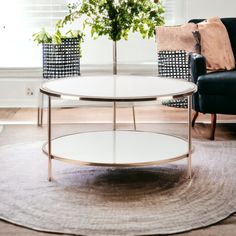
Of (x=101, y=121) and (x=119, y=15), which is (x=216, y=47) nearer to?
(x=119, y=15)

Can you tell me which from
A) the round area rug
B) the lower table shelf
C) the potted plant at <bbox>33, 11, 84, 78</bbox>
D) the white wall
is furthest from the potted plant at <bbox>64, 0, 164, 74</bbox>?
the round area rug

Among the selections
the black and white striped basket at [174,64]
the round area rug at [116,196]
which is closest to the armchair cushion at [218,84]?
the round area rug at [116,196]

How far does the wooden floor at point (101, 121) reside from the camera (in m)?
4.37

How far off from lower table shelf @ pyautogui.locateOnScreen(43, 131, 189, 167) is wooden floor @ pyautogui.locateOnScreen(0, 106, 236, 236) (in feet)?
2.50

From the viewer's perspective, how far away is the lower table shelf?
10.0 feet

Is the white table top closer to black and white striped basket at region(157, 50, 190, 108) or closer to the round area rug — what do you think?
the round area rug

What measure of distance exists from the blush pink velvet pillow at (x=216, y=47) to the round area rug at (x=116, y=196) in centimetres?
98

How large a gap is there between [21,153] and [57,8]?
83.6 inches

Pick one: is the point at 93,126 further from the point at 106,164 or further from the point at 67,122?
the point at 106,164

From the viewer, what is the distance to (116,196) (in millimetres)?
2914

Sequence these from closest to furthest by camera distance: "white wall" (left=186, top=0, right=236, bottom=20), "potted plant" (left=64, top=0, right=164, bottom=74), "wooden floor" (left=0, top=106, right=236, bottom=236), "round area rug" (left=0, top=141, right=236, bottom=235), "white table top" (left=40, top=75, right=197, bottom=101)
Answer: "round area rug" (left=0, top=141, right=236, bottom=235), "white table top" (left=40, top=75, right=197, bottom=101), "wooden floor" (left=0, top=106, right=236, bottom=236), "potted plant" (left=64, top=0, right=164, bottom=74), "white wall" (left=186, top=0, right=236, bottom=20)

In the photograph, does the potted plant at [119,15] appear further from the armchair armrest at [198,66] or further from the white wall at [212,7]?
the armchair armrest at [198,66]

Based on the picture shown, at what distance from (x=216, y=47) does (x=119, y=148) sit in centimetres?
155

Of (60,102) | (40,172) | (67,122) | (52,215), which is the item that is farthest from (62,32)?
(52,215)
